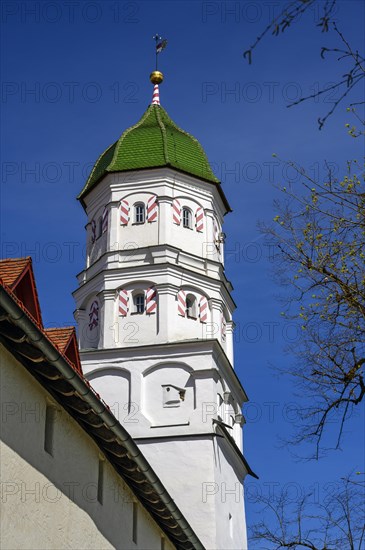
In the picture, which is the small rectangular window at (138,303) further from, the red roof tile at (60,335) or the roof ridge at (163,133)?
the red roof tile at (60,335)

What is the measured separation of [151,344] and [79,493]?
16343 millimetres

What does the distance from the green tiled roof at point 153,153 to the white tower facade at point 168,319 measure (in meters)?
0.05

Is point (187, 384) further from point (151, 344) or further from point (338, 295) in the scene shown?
point (338, 295)

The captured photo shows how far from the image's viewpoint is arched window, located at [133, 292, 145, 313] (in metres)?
32.7

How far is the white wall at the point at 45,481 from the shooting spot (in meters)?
12.6

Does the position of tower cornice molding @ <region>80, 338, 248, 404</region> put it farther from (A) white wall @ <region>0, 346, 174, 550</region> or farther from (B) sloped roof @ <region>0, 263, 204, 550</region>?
(A) white wall @ <region>0, 346, 174, 550</region>

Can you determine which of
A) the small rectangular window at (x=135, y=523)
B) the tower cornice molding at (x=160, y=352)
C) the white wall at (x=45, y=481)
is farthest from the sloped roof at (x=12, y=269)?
the tower cornice molding at (x=160, y=352)

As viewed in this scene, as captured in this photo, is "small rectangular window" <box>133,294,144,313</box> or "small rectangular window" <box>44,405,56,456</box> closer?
"small rectangular window" <box>44,405,56,456</box>

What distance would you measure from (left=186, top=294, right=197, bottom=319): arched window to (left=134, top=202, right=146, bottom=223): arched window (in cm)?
324

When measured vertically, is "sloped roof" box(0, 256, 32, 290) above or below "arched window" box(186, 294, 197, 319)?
below

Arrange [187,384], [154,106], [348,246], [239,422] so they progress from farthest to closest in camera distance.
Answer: [154,106], [239,422], [187,384], [348,246]

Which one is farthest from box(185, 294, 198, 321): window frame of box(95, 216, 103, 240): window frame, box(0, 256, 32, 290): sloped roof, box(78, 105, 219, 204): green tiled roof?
box(0, 256, 32, 290): sloped roof

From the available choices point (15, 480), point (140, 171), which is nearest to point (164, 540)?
point (15, 480)

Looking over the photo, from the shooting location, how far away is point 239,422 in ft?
111
